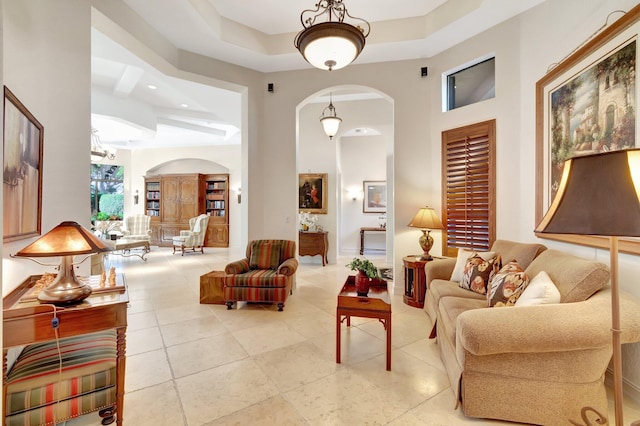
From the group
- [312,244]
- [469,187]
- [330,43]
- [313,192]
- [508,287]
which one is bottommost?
[312,244]

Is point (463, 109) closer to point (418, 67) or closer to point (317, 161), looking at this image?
point (418, 67)

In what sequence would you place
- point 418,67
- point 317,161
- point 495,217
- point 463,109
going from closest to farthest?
1. point 495,217
2. point 463,109
3. point 418,67
4. point 317,161

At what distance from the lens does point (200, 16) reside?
332cm

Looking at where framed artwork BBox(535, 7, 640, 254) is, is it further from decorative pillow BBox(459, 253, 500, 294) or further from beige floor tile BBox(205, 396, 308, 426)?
beige floor tile BBox(205, 396, 308, 426)

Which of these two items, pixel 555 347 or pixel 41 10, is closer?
pixel 555 347

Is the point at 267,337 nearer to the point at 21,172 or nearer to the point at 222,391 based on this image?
the point at 222,391

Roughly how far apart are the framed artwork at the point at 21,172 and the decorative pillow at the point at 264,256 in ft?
7.98

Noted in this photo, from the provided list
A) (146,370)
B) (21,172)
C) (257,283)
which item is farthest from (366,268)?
(21,172)

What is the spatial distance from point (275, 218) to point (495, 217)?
10.2 ft

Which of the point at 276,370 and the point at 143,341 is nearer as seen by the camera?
the point at 276,370

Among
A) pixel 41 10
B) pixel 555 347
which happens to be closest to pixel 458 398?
pixel 555 347

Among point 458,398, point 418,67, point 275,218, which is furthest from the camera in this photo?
point 275,218

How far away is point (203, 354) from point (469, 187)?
3.62 metres

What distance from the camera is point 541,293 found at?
1909mm
